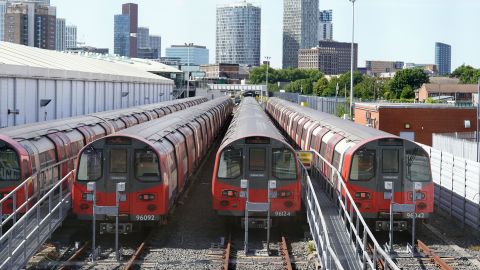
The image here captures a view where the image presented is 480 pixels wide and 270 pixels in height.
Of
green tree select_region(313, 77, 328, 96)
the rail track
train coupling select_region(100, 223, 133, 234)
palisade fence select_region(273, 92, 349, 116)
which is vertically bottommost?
the rail track

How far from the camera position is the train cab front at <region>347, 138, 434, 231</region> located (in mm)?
18625

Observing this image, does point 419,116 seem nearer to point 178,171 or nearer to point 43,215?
point 178,171

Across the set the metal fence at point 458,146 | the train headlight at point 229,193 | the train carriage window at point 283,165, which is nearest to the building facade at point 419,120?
the metal fence at point 458,146

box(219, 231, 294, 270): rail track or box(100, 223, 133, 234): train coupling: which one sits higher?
box(100, 223, 133, 234): train coupling

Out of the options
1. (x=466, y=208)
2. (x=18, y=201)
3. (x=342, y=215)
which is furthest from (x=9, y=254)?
(x=466, y=208)

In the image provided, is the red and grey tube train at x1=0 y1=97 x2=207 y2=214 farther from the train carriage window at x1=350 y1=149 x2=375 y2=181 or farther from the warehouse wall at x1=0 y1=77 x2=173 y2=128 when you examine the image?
the train carriage window at x1=350 y1=149 x2=375 y2=181

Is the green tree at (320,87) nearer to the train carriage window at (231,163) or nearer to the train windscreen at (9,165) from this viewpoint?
the train carriage window at (231,163)

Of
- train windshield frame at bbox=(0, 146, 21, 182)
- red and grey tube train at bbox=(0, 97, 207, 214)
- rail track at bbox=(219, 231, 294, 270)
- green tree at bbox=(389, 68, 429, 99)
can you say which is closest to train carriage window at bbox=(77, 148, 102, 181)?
red and grey tube train at bbox=(0, 97, 207, 214)

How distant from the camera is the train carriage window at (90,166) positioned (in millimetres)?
17969

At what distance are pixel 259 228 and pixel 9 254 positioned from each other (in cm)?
692

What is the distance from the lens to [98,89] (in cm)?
4516

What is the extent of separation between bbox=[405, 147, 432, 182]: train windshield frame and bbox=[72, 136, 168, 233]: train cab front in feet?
20.6

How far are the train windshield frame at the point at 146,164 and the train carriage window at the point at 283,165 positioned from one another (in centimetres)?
296

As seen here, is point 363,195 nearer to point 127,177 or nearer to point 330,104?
point 127,177
